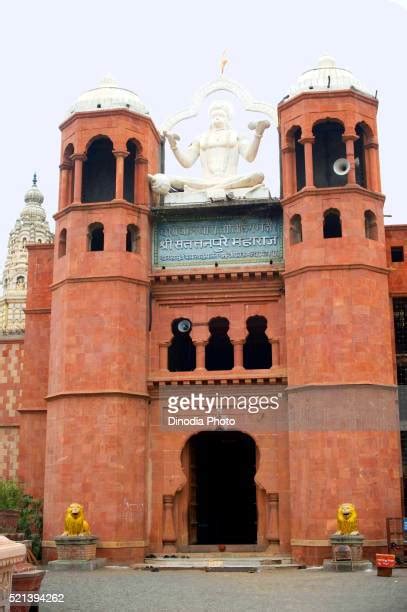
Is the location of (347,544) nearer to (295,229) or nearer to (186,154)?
(295,229)

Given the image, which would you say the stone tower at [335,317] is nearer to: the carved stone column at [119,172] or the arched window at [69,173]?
the carved stone column at [119,172]

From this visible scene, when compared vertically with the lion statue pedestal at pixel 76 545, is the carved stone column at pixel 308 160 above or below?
above

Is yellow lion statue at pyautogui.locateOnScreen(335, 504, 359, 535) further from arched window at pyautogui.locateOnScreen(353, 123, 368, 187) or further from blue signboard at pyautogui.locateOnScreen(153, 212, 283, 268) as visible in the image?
arched window at pyautogui.locateOnScreen(353, 123, 368, 187)

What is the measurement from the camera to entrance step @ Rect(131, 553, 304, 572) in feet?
64.0

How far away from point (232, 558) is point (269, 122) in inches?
476

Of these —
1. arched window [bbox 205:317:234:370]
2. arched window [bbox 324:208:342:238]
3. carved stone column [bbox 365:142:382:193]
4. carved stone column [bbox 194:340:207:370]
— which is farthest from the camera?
arched window [bbox 205:317:234:370]

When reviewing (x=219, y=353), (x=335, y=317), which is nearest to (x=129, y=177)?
(x=219, y=353)

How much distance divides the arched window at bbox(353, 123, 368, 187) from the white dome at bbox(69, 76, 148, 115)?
6.06 metres

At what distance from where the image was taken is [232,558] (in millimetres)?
20625

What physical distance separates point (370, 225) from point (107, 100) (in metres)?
8.13

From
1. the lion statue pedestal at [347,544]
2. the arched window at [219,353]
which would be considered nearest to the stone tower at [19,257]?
the arched window at [219,353]

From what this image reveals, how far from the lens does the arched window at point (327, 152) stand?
23391mm

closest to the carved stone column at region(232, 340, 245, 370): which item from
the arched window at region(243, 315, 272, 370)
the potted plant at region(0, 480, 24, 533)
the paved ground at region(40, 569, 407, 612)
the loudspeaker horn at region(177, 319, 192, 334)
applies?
the loudspeaker horn at region(177, 319, 192, 334)

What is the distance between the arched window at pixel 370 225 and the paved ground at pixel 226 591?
854 centimetres
